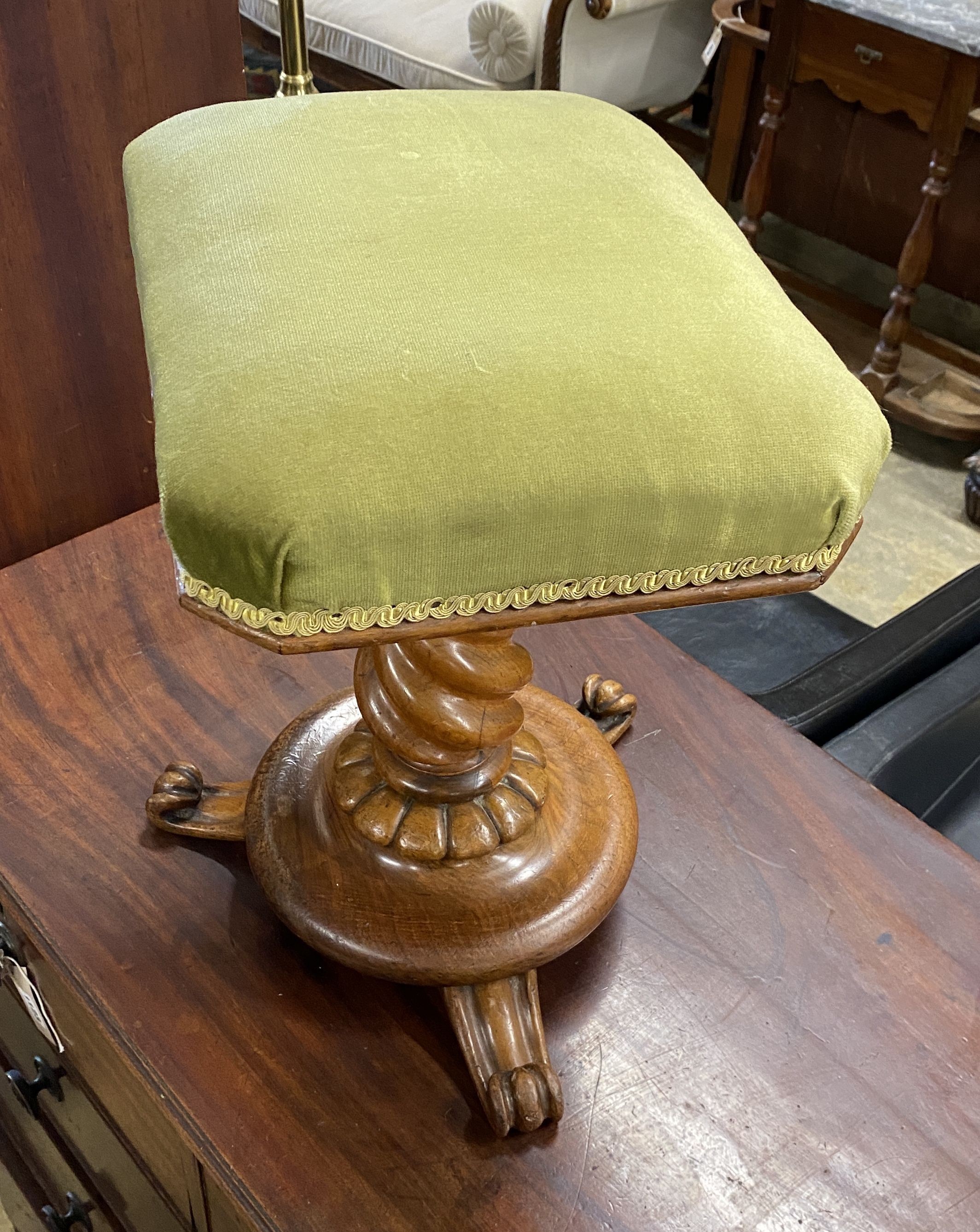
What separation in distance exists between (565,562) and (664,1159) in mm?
285

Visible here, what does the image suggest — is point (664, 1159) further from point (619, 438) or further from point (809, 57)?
point (809, 57)

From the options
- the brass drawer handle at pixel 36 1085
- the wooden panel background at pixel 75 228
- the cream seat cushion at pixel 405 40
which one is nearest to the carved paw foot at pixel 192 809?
the brass drawer handle at pixel 36 1085

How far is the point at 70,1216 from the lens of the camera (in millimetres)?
850

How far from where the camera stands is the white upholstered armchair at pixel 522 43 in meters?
1.98

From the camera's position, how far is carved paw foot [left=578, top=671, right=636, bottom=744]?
2.33 feet

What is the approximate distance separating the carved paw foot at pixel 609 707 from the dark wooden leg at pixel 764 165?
1342mm

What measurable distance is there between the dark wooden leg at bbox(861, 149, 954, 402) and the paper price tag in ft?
5.15

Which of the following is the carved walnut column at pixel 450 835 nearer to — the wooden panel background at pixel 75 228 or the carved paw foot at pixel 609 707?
the carved paw foot at pixel 609 707

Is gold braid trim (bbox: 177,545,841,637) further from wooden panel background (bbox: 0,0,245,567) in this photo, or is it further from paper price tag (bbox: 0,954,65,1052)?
A: wooden panel background (bbox: 0,0,245,567)

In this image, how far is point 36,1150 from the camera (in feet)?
2.93

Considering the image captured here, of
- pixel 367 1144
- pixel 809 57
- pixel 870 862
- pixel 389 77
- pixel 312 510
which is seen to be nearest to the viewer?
pixel 312 510

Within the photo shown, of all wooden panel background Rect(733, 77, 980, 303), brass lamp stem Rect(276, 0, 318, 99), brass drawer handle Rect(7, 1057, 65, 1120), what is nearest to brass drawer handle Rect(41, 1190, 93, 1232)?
brass drawer handle Rect(7, 1057, 65, 1120)

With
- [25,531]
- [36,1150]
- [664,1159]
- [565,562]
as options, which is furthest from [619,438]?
[36,1150]

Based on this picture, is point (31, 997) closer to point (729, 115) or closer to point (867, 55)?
point (867, 55)
